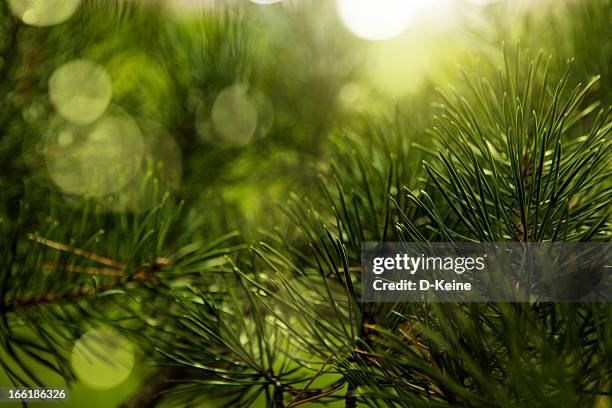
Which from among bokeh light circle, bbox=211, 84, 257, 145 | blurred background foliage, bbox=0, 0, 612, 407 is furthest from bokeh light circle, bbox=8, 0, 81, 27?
bokeh light circle, bbox=211, 84, 257, 145

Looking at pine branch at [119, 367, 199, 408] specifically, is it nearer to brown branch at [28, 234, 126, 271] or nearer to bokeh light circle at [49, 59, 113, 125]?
brown branch at [28, 234, 126, 271]

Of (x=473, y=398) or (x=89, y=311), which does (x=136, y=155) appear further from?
(x=473, y=398)

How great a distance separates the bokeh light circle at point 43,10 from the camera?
0.84 ft

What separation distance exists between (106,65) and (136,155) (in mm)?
67

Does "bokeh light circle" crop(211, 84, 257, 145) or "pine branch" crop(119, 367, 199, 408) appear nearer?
"pine branch" crop(119, 367, 199, 408)

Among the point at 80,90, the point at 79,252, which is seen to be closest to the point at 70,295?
the point at 79,252

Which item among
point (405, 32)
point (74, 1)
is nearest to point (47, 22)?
point (74, 1)

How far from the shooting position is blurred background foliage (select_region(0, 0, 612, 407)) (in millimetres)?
209

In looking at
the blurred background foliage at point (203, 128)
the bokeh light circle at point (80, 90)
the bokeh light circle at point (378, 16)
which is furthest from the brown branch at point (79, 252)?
the bokeh light circle at point (378, 16)

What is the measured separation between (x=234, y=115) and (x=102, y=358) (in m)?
0.21

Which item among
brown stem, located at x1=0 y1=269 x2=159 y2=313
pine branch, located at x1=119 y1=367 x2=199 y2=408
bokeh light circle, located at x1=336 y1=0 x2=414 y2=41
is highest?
bokeh light circle, located at x1=336 y1=0 x2=414 y2=41

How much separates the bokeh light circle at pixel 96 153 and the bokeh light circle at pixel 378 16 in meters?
0.18

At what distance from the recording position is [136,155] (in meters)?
0.31

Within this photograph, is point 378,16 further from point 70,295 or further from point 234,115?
point 70,295
